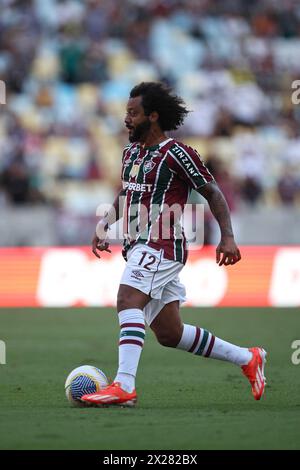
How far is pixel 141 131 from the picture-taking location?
8.48 m

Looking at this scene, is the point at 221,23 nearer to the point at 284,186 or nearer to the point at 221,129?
the point at 221,129

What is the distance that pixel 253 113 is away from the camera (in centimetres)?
2412

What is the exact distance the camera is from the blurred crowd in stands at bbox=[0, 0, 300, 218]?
22.1 metres

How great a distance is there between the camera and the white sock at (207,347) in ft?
27.7

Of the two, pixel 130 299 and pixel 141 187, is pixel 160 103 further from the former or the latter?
pixel 130 299

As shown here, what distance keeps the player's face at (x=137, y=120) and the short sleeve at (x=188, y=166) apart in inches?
12.1

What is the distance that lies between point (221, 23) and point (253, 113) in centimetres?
310

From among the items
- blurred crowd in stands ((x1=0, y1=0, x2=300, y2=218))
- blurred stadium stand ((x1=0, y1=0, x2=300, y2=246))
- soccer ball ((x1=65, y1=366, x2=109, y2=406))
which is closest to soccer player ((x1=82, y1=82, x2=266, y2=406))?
soccer ball ((x1=65, y1=366, x2=109, y2=406))

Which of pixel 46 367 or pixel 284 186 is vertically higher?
pixel 284 186

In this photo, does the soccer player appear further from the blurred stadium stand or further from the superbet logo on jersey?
the blurred stadium stand

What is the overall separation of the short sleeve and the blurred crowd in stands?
13.1 metres

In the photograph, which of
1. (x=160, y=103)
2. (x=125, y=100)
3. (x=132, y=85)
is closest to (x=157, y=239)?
(x=160, y=103)

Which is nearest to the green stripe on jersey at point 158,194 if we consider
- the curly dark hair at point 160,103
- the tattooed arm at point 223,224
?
the tattooed arm at point 223,224
